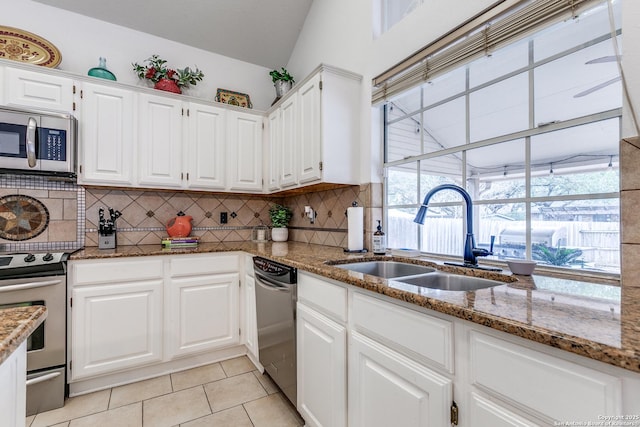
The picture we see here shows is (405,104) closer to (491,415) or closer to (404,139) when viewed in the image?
(404,139)

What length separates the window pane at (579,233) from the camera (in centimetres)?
121

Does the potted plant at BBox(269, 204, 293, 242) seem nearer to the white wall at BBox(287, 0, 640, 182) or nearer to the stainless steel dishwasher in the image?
the stainless steel dishwasher

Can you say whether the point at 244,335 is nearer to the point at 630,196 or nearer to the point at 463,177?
the point at 463,177

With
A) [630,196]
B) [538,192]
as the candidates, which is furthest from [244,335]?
[630,196]

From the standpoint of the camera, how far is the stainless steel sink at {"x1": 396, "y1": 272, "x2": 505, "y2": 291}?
1362 millimetres

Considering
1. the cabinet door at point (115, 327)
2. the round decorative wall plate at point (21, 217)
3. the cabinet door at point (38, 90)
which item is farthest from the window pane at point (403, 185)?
the round decorative wall plate at point (21, 217)

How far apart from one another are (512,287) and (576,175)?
2.15ft

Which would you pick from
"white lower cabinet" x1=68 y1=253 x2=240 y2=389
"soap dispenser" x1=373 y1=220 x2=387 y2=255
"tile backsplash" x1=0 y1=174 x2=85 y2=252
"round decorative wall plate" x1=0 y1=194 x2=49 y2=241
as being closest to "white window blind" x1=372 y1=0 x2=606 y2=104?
"soap dispenser" x1=373 y1=220 x2=387 y2=255

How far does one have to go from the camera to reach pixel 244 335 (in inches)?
97.8

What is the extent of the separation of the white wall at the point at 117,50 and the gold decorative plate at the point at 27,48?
188mm

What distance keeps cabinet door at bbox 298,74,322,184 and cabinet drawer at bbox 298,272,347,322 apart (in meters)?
0.85

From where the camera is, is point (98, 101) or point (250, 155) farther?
point (250, 155)

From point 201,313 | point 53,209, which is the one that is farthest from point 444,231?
point 53,209

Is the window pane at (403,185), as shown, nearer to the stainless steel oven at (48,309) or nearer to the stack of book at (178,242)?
the stack of book at (178,242)
